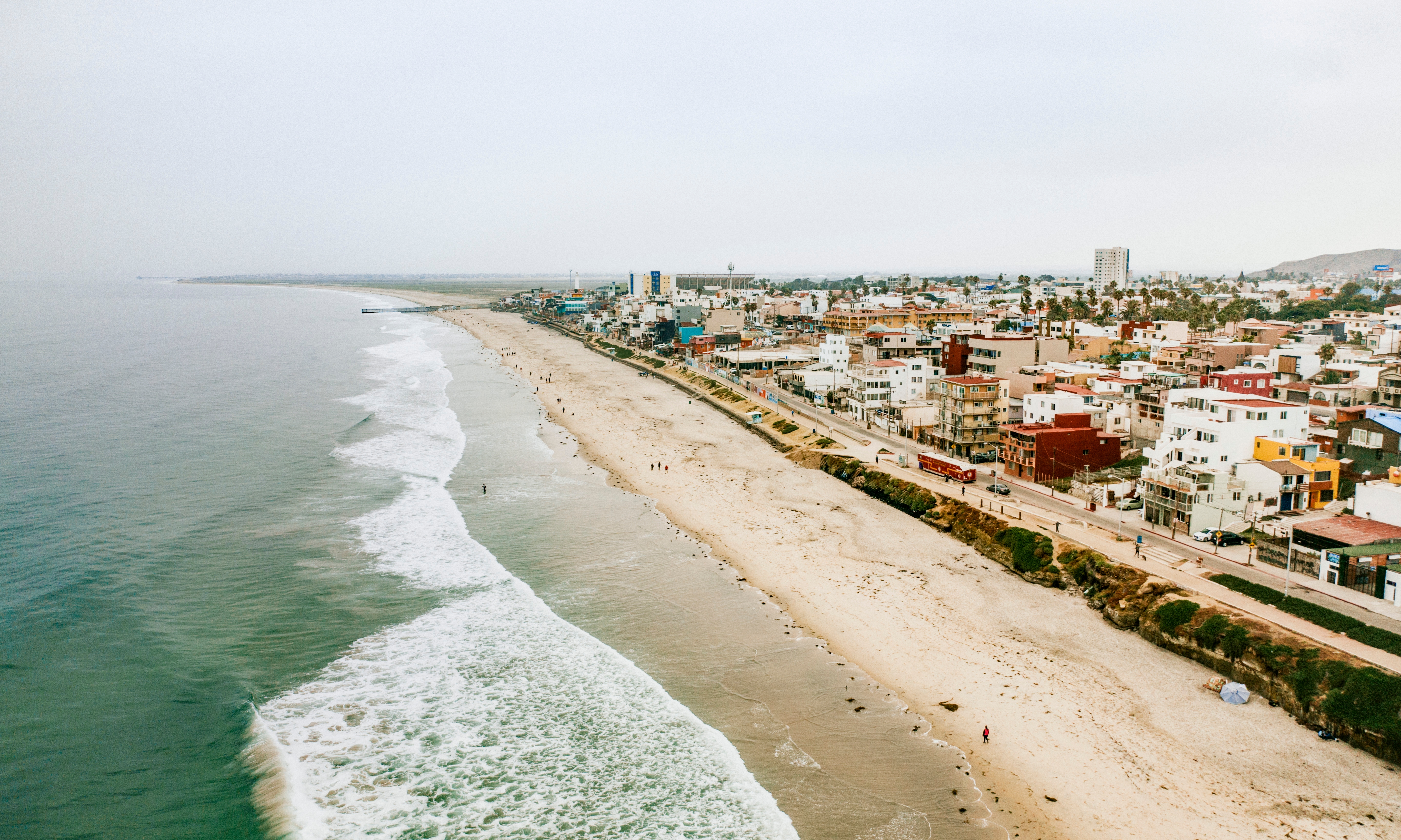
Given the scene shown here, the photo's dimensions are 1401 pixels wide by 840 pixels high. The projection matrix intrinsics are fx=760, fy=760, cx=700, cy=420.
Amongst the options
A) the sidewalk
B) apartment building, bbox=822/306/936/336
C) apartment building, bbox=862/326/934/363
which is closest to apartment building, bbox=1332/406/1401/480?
the sidewalk

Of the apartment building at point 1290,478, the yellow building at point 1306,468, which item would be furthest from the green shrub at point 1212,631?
the yellow building at point 1306,468

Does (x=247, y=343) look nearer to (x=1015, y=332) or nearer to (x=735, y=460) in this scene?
(x=735, y=460)

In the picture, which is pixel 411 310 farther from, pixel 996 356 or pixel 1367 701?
pixel 1367 701

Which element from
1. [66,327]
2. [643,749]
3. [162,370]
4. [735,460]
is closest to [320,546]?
[643,749]

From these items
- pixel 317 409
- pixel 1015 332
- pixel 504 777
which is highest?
pixel 1015 332

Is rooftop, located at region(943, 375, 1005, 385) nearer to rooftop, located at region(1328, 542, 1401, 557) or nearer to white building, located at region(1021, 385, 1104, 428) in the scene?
white building, located at region(1021, 385, 1104, 428)

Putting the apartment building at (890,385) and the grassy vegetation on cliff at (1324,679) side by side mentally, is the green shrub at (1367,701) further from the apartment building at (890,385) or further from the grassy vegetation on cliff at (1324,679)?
the apartment building at (890,385)

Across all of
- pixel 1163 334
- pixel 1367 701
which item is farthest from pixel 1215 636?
pixel 1163 334
